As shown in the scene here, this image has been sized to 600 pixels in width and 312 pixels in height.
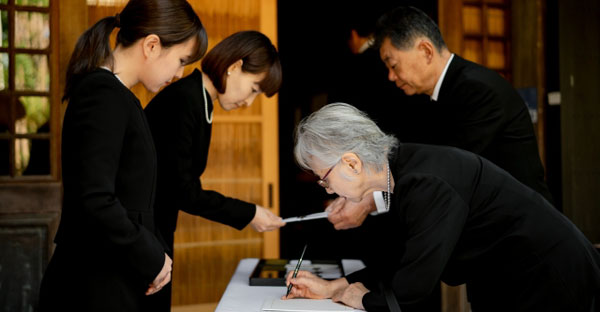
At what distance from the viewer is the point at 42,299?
Answer: 1.30 m

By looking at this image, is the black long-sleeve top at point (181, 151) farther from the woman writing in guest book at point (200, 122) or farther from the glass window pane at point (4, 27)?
the glass window pane at point (4, 27)

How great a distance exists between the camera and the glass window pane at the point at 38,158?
3.00 m

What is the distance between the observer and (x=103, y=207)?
46.9 inches

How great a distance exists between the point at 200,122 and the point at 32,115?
1.53 metres

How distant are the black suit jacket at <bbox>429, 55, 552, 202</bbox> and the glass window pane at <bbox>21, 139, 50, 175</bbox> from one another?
220 centimetres

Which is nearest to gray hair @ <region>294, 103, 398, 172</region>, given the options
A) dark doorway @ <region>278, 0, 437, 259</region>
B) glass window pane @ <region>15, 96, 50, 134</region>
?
glass window pane @ <region>15, 96, 50, 134</region>

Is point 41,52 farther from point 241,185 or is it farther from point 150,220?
point 150,220

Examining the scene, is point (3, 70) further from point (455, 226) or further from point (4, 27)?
point (455, 226)

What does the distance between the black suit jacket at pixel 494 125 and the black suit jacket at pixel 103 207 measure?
132 cm

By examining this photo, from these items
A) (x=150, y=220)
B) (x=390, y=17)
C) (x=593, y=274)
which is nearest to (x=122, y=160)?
(x=150, y=220)

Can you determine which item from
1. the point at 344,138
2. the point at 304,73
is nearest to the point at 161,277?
the point at 344,138

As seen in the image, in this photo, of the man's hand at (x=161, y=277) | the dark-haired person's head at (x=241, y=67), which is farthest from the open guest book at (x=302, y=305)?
the dark-haired person's head at (x=241, y=67)

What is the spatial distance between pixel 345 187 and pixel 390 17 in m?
1.19

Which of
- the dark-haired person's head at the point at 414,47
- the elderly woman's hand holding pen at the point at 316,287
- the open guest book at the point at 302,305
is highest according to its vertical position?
the dark-haired person's head at the point at 414,47
